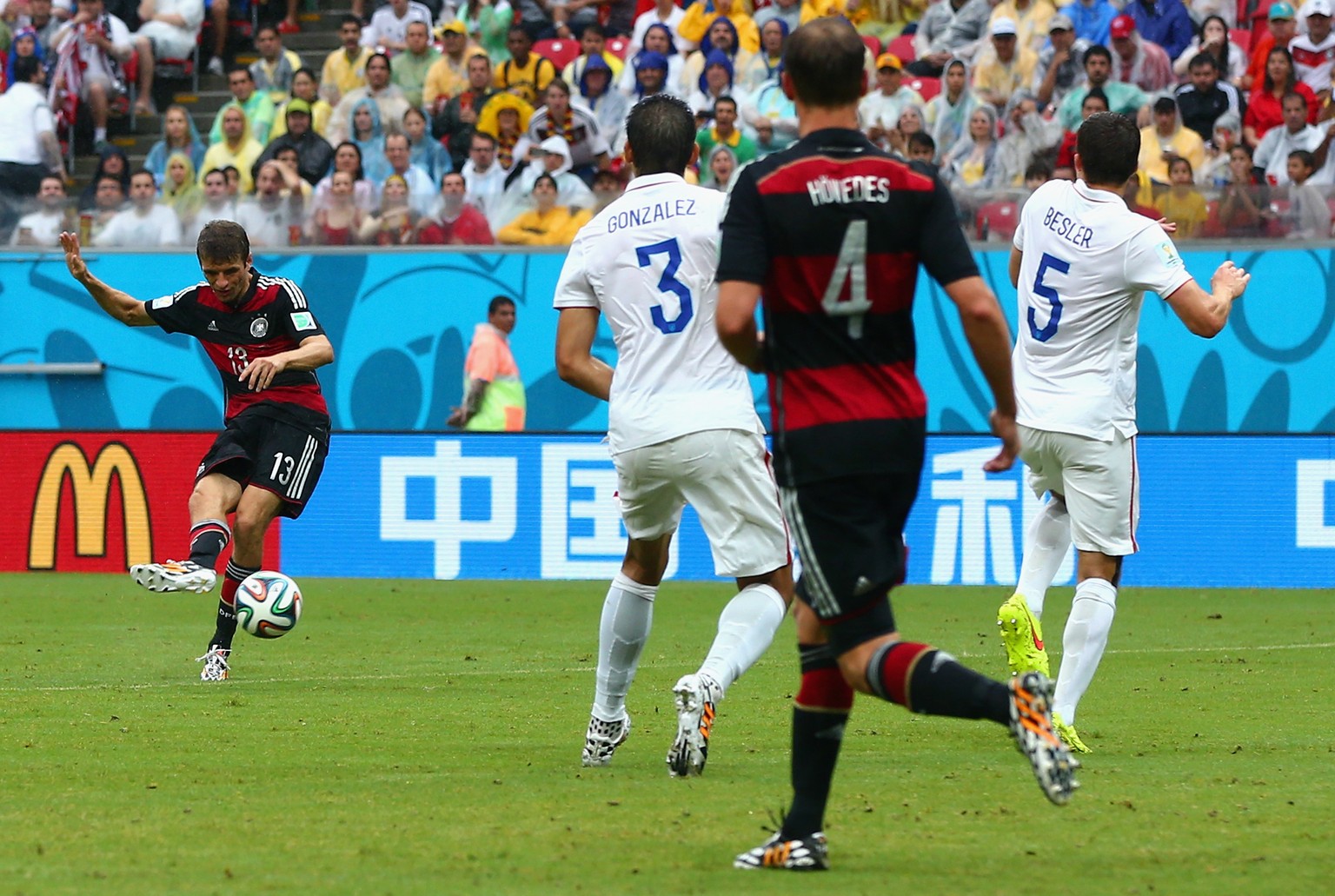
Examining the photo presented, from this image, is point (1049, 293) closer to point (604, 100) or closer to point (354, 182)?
point (354, 182)

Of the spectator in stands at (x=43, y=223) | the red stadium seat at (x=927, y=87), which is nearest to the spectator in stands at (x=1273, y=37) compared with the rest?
the red stadium seat at (x=927, y=87)

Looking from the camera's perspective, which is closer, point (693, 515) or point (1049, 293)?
point (1049, 293)

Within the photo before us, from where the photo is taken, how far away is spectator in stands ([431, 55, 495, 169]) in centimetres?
1962

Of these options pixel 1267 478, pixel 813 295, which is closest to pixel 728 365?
pixel 813 295

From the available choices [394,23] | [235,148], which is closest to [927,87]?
[394,23]

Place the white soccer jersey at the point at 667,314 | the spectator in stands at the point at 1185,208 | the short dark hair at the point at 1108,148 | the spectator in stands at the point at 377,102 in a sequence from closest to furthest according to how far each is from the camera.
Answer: the white soccer jersey at the point at 667,314 → the short dark hair at the point at 1108,148 → the spectator in stands at the point at 1185,208 → the spectator in stands at the point at 377,102

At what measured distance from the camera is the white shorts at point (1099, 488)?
7223mm

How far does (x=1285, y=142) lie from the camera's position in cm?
1709

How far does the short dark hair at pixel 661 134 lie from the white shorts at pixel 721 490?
35.7 inches

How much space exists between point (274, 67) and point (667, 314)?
53.0ft

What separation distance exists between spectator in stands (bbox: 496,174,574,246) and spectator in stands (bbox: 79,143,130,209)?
153 inches

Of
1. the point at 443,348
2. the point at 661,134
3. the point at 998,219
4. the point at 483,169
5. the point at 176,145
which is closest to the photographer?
the point at 661,134

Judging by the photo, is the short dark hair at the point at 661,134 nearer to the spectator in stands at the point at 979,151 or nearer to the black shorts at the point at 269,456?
the black shorts at the point at 269,456

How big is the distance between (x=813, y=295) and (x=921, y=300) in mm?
12220
